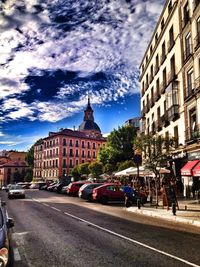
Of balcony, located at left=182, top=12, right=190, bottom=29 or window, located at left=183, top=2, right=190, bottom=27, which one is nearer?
balcony, located at left=182, top=12, right=190, bottom=29

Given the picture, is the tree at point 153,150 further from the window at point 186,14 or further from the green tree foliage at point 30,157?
the green tree foliage at point 30,157

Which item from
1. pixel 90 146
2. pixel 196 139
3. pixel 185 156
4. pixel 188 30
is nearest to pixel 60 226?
pixel 196 139

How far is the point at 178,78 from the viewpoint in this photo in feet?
89.1

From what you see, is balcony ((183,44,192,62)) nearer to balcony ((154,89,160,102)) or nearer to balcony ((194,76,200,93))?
balcony ((194,76,200,93))

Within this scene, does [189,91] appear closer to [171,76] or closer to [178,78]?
[178,78]

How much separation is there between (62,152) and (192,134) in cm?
7878

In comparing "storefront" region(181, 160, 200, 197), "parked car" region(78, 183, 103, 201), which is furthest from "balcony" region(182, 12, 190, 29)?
"parked car" region(78, 183, 103, 201)

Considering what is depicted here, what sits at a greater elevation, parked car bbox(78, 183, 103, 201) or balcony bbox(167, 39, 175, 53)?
balcony bbox(167, 39, 175, 53)

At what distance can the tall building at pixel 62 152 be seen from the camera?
9981 centimetres

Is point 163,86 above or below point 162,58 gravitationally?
below

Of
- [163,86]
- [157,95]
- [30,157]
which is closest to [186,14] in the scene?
[163,86]

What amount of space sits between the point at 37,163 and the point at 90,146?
69.6 ft

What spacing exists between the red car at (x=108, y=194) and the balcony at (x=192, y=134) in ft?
21.2

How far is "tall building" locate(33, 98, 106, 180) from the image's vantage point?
9981cm
